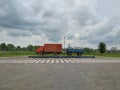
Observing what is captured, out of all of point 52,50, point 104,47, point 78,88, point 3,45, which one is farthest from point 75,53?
point 3,45

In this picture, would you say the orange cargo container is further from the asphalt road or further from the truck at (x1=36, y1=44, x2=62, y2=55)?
Answer: the asphalt road

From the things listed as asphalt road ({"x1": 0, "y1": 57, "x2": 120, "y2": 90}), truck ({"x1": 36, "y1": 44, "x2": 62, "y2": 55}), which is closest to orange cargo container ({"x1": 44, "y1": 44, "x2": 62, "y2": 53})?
truck ({"x1": 36, "y1": 44, "x2": 62, "y2": 55})

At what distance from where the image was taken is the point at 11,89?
6711 millimetres

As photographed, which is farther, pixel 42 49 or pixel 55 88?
pixel 42 49

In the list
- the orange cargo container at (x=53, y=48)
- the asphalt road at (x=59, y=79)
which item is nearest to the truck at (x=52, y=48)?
the orange cargo container at (x=53, y=48)

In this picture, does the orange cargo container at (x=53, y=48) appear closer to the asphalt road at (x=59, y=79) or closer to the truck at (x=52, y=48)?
the truck at (x=52, y=48)

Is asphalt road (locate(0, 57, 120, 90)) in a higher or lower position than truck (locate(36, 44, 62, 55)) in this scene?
lower

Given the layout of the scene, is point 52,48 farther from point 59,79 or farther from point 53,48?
point 59,79

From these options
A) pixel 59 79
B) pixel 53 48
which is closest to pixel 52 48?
pixel 53 48

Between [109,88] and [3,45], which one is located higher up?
[3,45]

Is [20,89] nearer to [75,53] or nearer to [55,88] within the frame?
[55,88]

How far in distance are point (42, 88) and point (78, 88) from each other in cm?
132

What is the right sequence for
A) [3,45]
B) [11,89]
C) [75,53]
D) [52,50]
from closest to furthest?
1. [11,89]
2. [52,50]
3. [75,53]
4. [3,45]

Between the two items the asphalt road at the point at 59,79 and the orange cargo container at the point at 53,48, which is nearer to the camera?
the asphalt road at the point at 59,79
